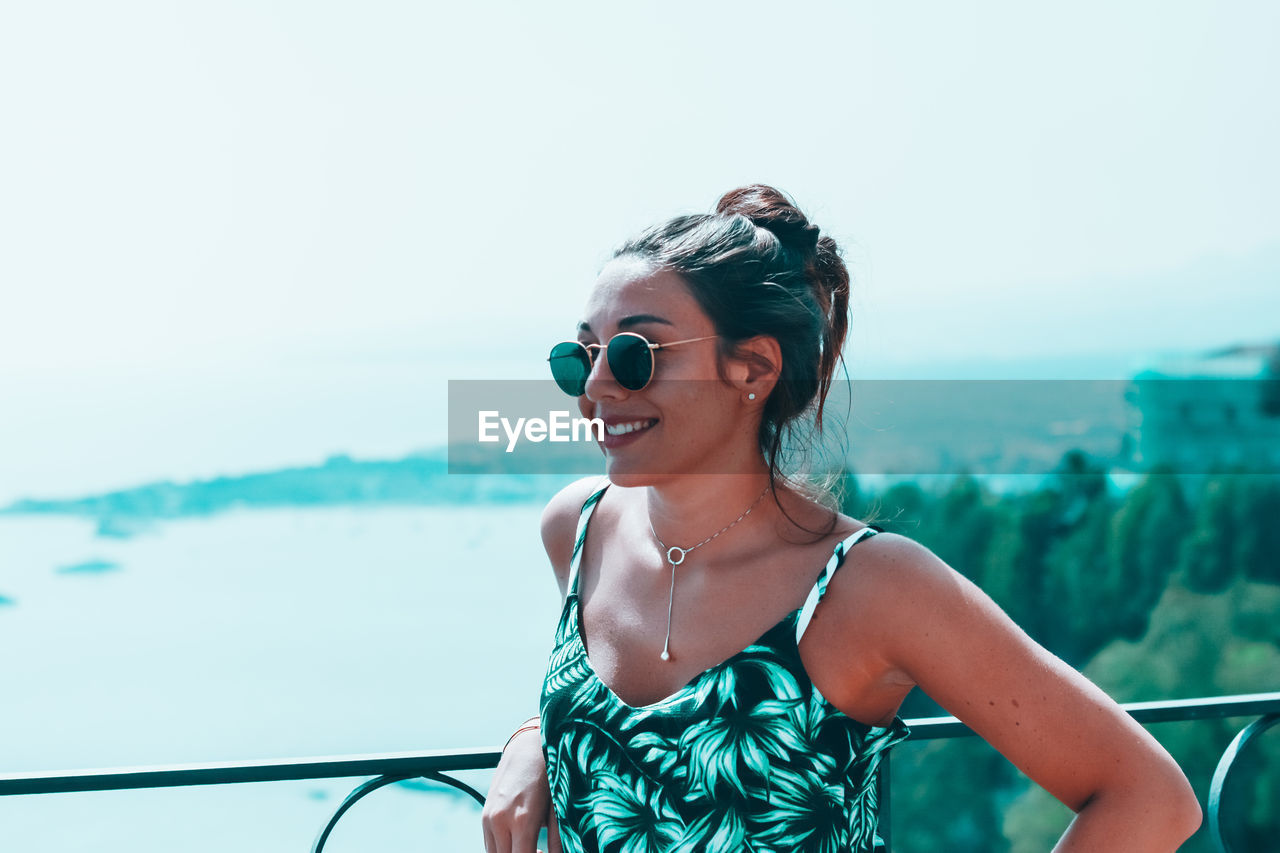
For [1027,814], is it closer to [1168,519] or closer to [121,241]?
[1168,519]

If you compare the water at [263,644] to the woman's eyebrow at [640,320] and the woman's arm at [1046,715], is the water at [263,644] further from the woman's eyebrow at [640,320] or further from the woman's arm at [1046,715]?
the woman's arm at [1046,715]

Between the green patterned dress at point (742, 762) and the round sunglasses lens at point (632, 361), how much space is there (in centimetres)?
30

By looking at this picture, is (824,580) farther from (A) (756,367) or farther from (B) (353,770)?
(B) (353,770)

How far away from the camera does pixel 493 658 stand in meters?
11.3

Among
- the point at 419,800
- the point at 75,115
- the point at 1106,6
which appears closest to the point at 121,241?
the point at 75,115

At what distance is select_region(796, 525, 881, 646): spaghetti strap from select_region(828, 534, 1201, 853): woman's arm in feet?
0.25

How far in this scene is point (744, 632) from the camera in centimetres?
112

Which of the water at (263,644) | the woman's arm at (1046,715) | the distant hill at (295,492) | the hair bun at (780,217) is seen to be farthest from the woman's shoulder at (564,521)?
the distant hill at (295,492)

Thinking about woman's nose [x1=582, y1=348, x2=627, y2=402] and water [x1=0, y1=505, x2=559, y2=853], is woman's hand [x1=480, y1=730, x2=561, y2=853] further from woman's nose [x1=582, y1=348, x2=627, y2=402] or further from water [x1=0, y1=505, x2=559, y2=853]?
water [x1=0, y1=505, x2=559, y2=853]

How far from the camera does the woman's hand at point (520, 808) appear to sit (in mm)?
1148

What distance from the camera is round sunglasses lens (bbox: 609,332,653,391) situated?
45.9 inches

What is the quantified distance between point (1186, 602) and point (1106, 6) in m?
11.6

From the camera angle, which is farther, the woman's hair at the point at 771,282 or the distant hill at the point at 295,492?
the distant hill at the point at 295,492

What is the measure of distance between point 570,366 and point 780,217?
0.34 metres
